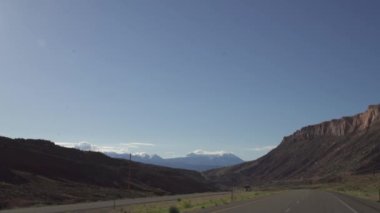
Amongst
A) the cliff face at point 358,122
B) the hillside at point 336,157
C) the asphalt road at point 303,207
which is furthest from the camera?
the cliff face at point 358,122

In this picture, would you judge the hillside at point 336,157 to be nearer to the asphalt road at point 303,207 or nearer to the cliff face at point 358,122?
the cliff face at point 358,122

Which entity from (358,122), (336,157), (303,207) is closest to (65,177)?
(303,207)

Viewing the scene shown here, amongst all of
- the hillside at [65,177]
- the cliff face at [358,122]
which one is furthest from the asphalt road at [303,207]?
the cliff face at [358,122]

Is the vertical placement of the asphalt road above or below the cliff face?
below

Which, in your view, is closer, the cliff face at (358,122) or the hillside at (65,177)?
the hillside at (65,177)

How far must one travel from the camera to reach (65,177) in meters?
85.3

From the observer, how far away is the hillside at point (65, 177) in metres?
58.5

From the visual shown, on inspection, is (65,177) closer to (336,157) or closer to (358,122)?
(336,157)

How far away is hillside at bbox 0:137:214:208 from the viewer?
5852cm

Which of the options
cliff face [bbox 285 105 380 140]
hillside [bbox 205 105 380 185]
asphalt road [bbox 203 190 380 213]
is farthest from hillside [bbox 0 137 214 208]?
cliff face [bbox 285 105 380 140]

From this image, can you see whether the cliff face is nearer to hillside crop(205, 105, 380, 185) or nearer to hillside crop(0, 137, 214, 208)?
hillside crop(205, 105, 380, 185)

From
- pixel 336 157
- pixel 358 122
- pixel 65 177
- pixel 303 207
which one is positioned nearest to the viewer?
pixel 303 207

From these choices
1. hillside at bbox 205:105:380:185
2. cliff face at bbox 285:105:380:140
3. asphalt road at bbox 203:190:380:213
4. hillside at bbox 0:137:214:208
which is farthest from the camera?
cliff face at bbox 285:105:380:140

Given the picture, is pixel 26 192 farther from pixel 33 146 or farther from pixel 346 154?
pixel 346 154
